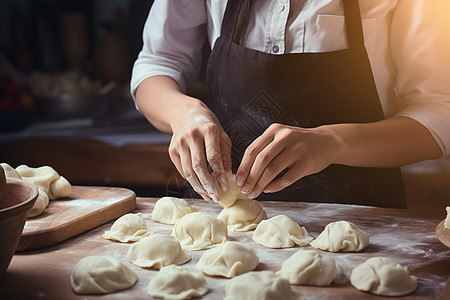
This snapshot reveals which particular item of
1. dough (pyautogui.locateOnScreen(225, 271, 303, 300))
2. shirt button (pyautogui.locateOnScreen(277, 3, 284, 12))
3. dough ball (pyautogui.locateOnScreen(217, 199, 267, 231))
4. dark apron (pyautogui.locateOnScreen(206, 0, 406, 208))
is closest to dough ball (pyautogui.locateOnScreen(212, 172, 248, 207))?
dough ball (pyautogui.locateOnScreen(217, 199, 267, 231))

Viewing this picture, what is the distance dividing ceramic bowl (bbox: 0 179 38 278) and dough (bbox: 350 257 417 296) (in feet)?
2.40

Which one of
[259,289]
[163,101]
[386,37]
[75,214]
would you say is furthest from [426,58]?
[75,214]

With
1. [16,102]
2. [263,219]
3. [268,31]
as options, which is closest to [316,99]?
[268,31]

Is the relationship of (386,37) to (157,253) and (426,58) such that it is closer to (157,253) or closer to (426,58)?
(426,58)

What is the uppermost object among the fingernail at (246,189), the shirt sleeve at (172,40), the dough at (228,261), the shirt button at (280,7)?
the shirt button at (280,7)

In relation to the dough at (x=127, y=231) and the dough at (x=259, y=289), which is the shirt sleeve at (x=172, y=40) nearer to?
the dough at (x=127, y=231)

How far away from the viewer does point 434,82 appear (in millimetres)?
1807

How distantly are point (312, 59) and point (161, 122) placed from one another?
58 cm

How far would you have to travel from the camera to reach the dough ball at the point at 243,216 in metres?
1.65

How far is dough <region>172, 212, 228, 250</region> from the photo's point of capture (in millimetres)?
1498

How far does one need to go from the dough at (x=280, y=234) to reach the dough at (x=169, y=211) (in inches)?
10.3

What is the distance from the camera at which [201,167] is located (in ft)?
5.15

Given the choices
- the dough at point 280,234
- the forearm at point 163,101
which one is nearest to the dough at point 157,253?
the dough at point 280,234

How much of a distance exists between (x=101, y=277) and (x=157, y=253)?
0.60 feet
